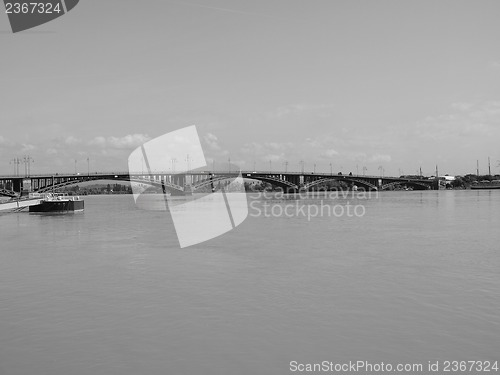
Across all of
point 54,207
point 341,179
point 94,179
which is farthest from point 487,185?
point 54,207

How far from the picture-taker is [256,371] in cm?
770

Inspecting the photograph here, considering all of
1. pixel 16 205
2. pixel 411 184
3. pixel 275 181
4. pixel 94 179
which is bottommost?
pixel 411 184

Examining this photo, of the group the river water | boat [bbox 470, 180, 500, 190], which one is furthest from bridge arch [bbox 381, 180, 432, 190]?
the river water

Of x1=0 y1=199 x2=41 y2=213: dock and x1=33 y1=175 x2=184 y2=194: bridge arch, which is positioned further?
x1=33 y1=175 x2=184 y2=194: bridge arch

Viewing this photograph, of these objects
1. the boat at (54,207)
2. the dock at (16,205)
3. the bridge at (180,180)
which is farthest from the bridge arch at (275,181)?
the boat at (54,207)

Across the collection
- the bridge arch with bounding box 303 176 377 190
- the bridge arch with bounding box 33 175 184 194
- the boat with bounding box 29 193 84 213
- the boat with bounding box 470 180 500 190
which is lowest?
the boat with bounding box 470 180 500 190

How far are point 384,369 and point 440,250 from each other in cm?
1403

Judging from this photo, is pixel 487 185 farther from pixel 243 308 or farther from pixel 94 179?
pixel 243 308

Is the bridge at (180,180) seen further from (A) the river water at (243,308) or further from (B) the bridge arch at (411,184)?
(A) the river water at (243,308)

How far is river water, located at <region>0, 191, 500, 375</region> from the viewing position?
8297mm

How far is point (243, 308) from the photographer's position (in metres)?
11.4

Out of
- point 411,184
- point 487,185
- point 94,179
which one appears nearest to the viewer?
point 94,179

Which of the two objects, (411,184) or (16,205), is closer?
(16,205)

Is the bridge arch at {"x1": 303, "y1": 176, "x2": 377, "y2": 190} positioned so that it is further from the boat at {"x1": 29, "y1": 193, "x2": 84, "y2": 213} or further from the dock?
the boat at {"x1": 29, "y1": 193, "x2": 84, "y2": 213}
